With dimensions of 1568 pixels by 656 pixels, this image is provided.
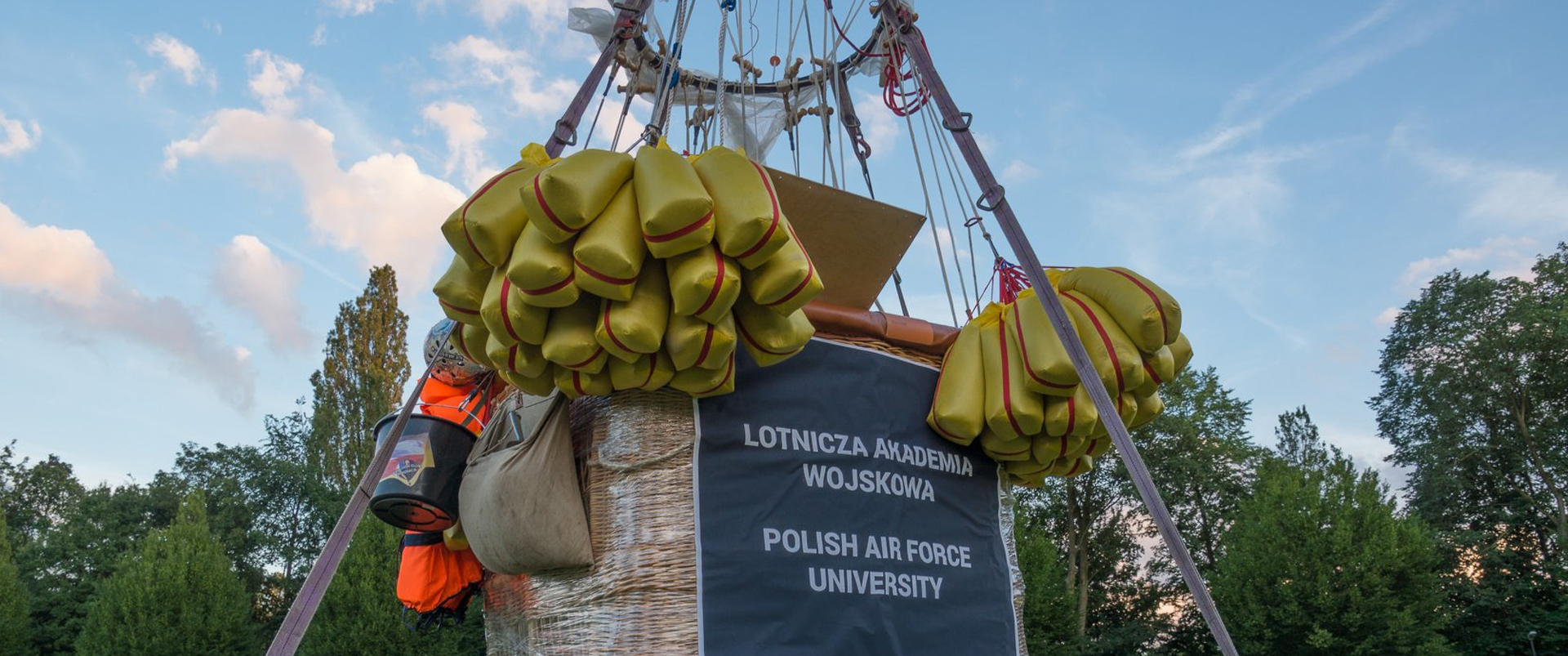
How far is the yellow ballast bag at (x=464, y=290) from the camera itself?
96.0 inches

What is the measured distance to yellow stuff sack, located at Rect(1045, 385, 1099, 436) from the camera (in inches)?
112

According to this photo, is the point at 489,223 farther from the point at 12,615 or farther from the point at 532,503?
the point at 12,615

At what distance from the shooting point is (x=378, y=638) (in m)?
20.1

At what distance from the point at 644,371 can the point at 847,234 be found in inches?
34.0

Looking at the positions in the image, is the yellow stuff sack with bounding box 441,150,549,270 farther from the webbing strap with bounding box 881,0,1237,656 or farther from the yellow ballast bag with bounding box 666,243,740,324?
the webbing strap with bounding box 881,0,1237,656

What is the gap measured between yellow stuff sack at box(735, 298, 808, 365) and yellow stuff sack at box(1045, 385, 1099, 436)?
2.38 ft

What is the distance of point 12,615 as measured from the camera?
71.5 feet

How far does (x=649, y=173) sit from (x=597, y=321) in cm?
32

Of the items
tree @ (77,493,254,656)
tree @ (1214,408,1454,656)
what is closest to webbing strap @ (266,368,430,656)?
tree @ (1214,408,1454,656)

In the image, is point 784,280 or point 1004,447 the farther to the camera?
point 1004,447

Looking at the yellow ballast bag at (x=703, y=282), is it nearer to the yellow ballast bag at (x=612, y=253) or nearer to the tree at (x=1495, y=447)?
the yellow ballast bag at (x=612, y=253)

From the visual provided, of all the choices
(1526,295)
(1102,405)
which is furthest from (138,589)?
(1526,295)

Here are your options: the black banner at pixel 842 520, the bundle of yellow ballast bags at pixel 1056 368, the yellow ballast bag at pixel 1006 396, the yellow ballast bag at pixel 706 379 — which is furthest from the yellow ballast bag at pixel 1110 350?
the yellow ballast bag at pixel 706 379

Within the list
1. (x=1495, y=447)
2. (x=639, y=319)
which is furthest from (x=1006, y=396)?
(x=1495, y=447)
